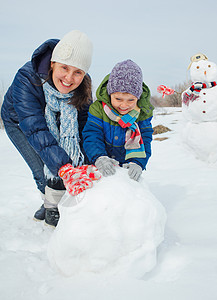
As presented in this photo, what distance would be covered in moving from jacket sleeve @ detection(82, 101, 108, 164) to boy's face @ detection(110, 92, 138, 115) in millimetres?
150

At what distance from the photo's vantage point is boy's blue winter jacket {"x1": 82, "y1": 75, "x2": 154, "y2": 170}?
6.78ft

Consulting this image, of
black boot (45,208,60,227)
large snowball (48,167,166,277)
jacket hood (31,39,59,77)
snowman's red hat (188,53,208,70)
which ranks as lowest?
black boot (45,208,60,227)

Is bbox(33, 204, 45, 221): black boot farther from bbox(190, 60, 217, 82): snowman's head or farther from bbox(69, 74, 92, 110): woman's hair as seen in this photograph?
bbox(190, 60, 217, 82): snowman's head

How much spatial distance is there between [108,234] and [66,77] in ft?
3.82

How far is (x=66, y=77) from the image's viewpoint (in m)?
1.98

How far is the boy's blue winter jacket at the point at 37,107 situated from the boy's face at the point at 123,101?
1.78ft

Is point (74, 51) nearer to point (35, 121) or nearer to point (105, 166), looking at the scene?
point (35, 121)

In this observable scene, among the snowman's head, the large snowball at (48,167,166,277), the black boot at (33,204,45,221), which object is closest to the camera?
the large snowball at (48,167,166,277)

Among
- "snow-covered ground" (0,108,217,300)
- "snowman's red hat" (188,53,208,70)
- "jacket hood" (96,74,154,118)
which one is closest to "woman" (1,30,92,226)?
"jacket hood" (96,74,154,118)

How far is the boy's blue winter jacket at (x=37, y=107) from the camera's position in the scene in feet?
6.35

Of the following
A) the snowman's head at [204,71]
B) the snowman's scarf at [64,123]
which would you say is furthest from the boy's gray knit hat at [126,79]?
the snowman's head at [204,71]

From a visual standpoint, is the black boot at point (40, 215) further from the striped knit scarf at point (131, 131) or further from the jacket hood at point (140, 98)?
the jacket hood at point (140, 98)

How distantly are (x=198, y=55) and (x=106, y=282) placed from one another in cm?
500

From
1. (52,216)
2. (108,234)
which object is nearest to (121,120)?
(108,234)
